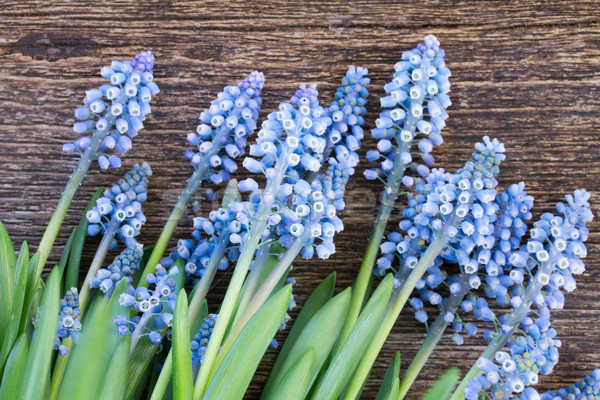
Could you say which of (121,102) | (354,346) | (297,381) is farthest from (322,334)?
(121,102)

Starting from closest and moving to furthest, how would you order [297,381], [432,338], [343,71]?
[297,381] → [432,338] → [343,71]

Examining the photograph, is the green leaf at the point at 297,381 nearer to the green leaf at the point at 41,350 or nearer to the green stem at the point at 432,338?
the green stem at the point at 432,338

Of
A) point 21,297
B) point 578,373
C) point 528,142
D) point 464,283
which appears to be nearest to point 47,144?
point 21,297

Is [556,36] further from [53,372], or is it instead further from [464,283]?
[53,372]

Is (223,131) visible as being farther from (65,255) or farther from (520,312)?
(520,312)

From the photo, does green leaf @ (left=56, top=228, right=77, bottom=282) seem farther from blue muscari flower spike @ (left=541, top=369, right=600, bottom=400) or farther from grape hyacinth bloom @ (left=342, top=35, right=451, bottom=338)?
blue muscari flower spike @ (left=541, top=369, right=600, bottom=400)

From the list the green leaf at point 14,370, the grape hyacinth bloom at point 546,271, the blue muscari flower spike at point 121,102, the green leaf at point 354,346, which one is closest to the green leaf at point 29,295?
the green leaf at point 14,370

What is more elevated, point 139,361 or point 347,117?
point 347,117
